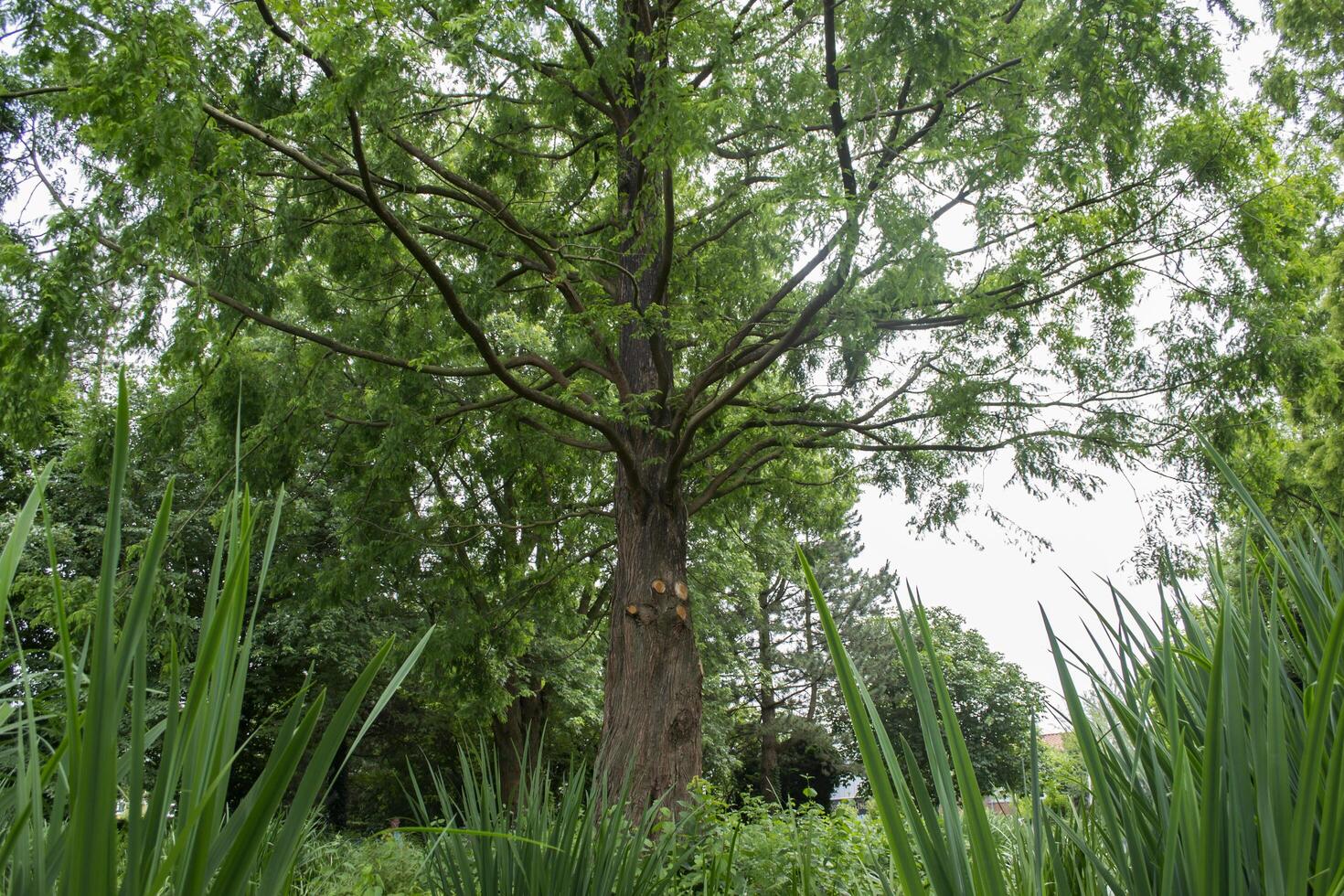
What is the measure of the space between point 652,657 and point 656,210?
11.7ft

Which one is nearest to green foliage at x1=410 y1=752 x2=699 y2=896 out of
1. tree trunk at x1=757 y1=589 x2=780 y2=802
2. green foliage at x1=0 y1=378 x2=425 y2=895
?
green foliage at x1=0 y1=378 x2=425 y2=895

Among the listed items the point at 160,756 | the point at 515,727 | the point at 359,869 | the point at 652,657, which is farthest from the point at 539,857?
the point at 515,727

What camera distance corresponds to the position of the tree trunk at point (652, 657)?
7.23 m

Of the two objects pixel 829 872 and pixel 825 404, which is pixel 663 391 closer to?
pixel 825 404

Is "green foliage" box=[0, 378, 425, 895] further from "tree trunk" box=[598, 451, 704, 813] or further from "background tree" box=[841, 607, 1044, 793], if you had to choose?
"background tree" box=[841, 607, 1044, 793]

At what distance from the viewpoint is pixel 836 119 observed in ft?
17.0

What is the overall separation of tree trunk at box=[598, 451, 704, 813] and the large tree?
0.03 meters

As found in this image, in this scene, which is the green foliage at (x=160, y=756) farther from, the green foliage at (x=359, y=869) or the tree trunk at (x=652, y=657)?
the tree trunk at (x=652, y=657)

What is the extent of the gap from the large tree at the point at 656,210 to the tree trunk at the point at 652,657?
1.1 inches

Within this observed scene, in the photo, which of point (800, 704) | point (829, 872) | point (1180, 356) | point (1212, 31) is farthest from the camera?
point (800, 704)

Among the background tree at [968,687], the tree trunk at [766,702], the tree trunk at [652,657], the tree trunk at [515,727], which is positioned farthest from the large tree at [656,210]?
the background tree at [968,687]

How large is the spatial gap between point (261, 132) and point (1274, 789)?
5.95m

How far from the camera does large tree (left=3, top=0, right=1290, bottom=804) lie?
4.88m

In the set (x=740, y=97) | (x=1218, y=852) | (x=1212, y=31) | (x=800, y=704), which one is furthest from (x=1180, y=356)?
(x=800, y=704)
